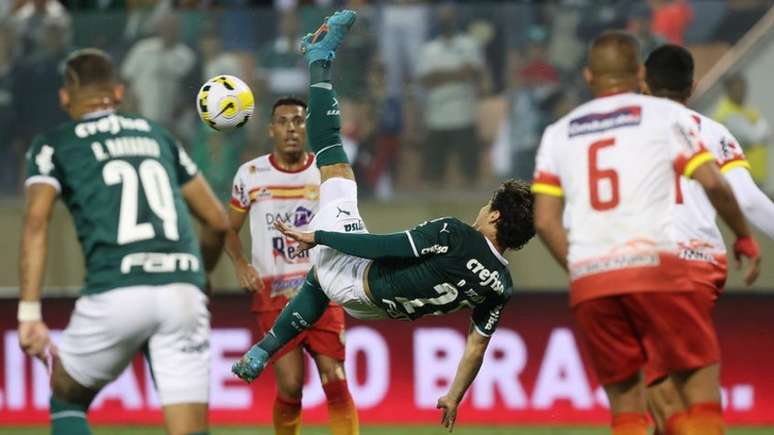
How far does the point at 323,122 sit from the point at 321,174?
0.31 meters

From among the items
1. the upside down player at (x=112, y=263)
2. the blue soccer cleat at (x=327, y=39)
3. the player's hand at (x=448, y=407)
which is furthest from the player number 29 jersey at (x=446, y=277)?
the upside down player at (x=112, y=263)

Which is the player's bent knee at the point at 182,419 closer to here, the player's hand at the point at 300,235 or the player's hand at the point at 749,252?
the player's hand at the point at 300,235

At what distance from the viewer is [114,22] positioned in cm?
1282

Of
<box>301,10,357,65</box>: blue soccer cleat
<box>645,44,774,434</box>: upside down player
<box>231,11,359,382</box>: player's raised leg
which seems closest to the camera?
<box>645,44,774,434</box>: upside down player

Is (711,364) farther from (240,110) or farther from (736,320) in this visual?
(736,320)

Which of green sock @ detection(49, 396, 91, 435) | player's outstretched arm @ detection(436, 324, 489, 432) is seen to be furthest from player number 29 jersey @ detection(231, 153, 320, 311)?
green sock @ detection(49, 396, 91, 435)

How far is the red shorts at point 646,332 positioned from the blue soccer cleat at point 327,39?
288 centimetres

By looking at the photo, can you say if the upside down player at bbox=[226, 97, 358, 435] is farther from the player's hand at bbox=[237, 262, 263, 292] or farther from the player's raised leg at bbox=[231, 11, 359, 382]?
the player's raised leg at bbox=[231, 11, 359, 382]

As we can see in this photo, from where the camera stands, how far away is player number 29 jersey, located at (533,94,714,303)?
664 centimetres

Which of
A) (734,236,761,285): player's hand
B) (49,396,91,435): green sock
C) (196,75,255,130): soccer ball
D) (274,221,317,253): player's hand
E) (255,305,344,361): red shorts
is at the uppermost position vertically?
(196,75,255,130): soccer ball

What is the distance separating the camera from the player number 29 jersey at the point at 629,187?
664 cm

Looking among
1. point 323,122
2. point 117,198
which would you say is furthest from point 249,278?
point 117,198

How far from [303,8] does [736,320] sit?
4.60 metres

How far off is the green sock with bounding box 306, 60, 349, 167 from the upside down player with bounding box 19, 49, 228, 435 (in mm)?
2099
